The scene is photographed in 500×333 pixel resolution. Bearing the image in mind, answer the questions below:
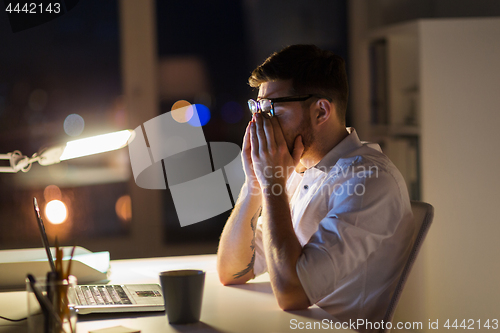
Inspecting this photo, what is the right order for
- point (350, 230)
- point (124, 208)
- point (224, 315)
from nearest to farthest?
point (224, 315)
point (350, 230)
point (124, 208)

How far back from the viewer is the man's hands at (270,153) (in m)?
1.18

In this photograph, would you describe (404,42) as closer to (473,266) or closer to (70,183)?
(473,266)

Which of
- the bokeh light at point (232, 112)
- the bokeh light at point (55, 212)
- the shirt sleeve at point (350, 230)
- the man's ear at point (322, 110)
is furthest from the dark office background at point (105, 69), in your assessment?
the shirt sleeve at point (350, 230)

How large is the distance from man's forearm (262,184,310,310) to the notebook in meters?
0.24

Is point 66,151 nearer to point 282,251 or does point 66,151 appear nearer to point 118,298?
point 118,298

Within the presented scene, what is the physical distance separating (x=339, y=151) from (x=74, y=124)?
2141 mm

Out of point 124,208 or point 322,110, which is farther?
point 124,208

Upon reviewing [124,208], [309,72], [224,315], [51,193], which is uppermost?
[309,72]

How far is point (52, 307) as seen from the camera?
66cm

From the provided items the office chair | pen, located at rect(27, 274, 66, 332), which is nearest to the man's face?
the office chair

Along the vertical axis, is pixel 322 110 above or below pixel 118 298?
above

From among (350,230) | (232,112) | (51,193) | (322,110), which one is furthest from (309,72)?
(51,193)

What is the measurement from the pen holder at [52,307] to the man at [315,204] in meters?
0.41

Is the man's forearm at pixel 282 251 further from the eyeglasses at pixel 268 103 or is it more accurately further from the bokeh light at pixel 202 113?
the bokeh light at pixel 202 113
